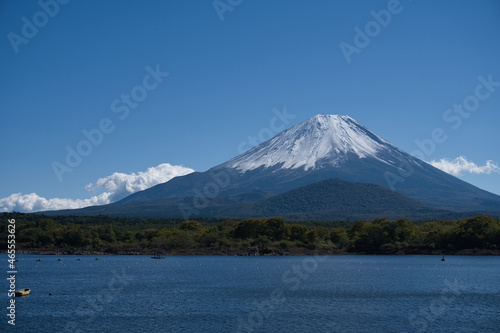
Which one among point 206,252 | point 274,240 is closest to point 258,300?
point 206,252

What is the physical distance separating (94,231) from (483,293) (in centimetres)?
7639

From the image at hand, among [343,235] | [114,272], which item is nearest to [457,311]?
[114,272]

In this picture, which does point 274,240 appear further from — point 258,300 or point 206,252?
point 258,300

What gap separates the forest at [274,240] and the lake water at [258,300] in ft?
87.6

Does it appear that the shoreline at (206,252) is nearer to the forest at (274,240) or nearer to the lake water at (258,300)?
the forest at (274,240)

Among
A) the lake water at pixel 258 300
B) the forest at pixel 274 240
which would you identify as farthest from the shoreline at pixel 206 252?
the lake water at pixel 258 300

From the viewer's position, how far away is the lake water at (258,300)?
28.8 m

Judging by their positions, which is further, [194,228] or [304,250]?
[194,228]

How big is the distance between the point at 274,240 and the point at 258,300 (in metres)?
58.7

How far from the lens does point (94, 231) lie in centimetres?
10262

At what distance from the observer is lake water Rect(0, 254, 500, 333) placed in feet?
94.5

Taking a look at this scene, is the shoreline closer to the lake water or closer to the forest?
the forest

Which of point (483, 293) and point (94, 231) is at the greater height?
point (94, 231)

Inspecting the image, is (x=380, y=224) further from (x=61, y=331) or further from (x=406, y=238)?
(x=61, y=331)
